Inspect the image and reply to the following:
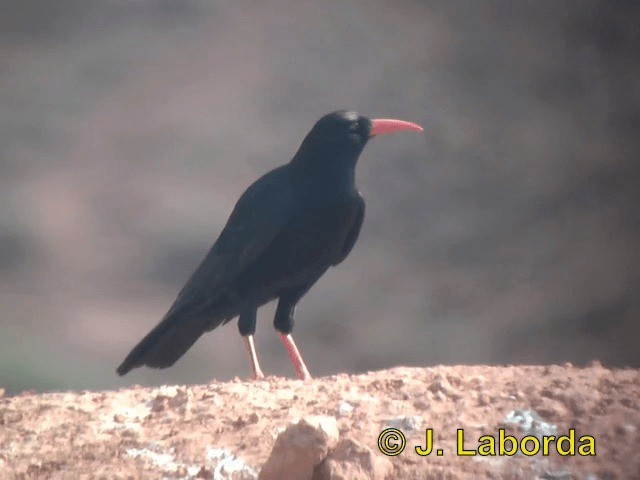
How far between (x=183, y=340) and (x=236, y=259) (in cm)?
60

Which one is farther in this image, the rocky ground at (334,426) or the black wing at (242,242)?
the black wing at (242,242)

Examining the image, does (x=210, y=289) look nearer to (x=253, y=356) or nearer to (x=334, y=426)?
(x=253, y=356)

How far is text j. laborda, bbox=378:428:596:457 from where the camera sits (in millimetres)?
3297

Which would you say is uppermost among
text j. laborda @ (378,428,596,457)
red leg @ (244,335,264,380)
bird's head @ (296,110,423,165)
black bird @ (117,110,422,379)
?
bird's head @ (296,110,423,165)

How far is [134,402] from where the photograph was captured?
14.3 feet

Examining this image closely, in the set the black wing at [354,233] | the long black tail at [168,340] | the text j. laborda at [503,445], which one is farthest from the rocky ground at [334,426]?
the black wing at [354,233]

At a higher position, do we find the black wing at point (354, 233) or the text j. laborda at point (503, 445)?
the black wing at point (354, 233)

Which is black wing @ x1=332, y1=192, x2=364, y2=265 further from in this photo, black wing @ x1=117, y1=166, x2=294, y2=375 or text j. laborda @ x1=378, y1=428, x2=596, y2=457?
text j. laborda @ x1=378, y1=428, x2=596, y2=457

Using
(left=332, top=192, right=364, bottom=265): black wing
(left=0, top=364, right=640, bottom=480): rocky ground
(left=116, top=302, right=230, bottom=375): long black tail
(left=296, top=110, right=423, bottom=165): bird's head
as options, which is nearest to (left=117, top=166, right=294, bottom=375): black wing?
(left=116, top=302, right=230, bottom=375): long black tail

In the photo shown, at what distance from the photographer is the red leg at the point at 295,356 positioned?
18.1 feet

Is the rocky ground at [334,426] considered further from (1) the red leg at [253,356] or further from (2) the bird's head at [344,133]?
(2) the bird's head at [344,133]

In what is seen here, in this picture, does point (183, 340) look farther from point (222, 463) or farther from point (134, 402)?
point (222, 463)

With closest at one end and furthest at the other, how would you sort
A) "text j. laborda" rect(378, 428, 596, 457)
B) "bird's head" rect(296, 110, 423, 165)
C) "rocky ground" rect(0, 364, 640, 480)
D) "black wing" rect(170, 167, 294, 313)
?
"rocky ground" rect(0, 364, 640, 480) → "text j. laborda" rect(378, 428, 596, 457) → "black wing" rect(170, 167, 294, 313) → "bird's head" rect(296, 110, 423, 165)

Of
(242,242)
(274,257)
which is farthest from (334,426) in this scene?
(242,242)
